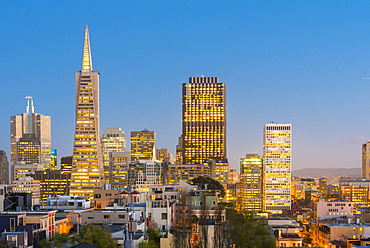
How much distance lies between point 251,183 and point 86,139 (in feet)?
140

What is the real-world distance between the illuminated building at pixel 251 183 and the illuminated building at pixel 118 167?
32460 mm

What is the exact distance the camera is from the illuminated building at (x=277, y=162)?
172375 mm

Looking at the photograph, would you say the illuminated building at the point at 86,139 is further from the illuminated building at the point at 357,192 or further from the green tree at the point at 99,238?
the green tree at the point at 99,238

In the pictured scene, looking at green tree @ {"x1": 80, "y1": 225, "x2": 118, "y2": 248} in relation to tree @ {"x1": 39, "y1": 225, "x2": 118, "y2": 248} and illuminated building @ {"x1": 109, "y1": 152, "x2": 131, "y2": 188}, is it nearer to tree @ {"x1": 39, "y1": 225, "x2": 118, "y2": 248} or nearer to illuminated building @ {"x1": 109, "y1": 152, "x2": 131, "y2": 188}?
tree @ {"x1": 39, "y1": 225, "x2": 118, "y2": 248}

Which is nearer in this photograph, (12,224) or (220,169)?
(12,224)

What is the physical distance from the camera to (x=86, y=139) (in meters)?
156

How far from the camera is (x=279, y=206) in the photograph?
169875 mm

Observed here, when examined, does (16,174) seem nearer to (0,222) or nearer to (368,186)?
(368,186)

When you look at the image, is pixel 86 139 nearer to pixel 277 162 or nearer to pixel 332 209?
pixel 277 162

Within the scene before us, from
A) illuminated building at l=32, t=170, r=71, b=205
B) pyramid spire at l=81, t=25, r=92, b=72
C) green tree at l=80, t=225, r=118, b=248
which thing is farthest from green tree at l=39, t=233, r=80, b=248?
illuminated building at l=32, t=170, r=71, b=205

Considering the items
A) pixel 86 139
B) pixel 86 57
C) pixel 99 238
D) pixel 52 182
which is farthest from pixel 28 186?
pixel 99 238

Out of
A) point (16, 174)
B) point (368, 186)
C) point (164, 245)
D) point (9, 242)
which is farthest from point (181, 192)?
point (16, 174)

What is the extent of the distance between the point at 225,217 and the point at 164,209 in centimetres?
507

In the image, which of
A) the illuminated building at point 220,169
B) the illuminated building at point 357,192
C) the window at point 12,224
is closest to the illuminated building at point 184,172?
the illuminated building at point 220,169
